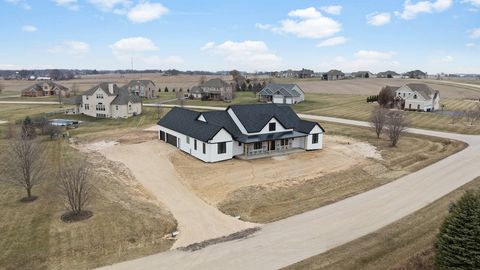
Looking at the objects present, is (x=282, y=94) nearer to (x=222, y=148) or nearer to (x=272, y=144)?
(x=272, y=144)

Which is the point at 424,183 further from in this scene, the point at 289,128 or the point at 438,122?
the point at 438,122

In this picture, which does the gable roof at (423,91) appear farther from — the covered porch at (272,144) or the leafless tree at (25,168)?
the leafless tree at (25,168)

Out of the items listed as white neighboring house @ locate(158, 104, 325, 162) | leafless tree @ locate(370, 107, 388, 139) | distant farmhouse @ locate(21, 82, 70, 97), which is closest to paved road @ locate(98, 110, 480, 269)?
white neighboring house @ locate(158, 104, 325, 162)

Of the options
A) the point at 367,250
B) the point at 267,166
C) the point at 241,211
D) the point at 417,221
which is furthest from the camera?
the point at 267,166

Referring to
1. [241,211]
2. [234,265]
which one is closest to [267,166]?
[241,211]

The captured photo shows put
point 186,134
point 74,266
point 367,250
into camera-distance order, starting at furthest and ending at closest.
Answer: point 186,134
point 367,250
point 74,266

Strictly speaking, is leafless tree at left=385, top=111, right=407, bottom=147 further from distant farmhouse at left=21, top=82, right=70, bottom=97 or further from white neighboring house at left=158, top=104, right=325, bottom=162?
distant farmhouse at left=21, top=82, right=70, bottom=97
